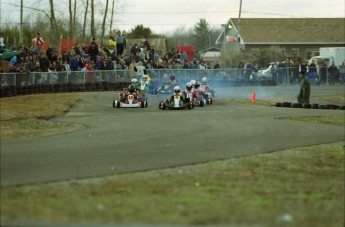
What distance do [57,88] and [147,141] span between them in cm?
1948

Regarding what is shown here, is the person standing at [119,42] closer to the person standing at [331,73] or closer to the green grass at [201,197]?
the person standing at [331,73]

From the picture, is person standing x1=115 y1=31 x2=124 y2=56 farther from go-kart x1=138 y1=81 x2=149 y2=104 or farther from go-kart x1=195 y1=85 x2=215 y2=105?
go-kart x1=195 y1=85 x2=215 y2=105

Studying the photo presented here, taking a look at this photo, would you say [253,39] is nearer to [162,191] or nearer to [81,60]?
[81,60]

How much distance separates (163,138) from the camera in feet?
53.9

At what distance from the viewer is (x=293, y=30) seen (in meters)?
86.8

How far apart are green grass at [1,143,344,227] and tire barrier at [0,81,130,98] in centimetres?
1853

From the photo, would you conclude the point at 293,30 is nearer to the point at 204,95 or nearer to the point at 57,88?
the point at 57,88

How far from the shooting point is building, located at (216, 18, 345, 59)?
276 feet

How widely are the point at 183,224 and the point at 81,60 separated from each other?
97.4 feet

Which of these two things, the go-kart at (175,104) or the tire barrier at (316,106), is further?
the tire barrier at (316,106)

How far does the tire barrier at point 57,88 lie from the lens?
30125mm

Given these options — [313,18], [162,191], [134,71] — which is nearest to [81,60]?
[134,71]

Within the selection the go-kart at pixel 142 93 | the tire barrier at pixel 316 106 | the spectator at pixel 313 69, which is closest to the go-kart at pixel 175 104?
the go-kart at pixel 142 93

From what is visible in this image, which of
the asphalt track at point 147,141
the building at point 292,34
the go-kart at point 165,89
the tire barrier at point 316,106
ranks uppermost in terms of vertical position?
the building at point 292,34
